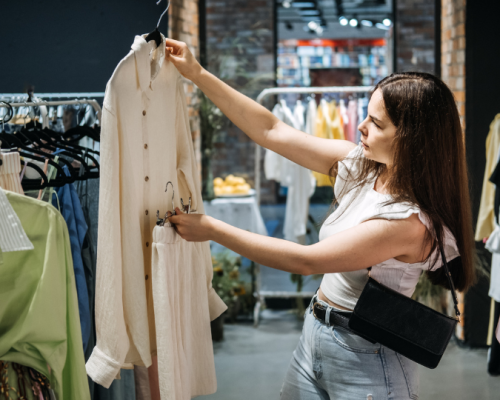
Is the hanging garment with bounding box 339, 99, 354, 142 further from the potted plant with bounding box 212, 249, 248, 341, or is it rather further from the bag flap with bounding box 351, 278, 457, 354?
the bag flap with bounding box 351, 278, 457, 354

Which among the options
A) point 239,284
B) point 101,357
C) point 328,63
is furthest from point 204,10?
point 101,357

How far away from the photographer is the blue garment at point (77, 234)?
1547mm

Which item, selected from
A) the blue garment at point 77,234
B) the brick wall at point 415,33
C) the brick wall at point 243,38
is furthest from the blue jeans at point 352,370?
the brick wall at point 415,33

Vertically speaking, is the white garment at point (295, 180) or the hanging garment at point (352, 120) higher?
the hanging garment at point (352, 120)

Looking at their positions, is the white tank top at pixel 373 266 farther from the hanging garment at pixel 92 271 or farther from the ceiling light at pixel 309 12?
the ceiling light at pixel 309 12

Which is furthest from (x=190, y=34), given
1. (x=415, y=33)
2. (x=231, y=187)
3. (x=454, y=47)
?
(x=454, y=47)

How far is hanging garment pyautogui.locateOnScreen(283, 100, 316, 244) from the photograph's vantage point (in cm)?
387

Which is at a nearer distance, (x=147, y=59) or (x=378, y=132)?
(x=147, y=59)

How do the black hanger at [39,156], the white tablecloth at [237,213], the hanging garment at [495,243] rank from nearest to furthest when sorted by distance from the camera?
the black hanger at [39,156]
the hanging garment at [495,243]
the white tablecloth at [237,213]

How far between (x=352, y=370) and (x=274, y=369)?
2.09 meters

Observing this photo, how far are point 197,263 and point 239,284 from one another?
2892mm

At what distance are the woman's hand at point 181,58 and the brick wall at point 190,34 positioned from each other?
7.60 ft

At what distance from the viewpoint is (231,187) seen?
415 cm

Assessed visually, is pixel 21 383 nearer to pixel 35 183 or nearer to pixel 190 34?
pixel 35 183
